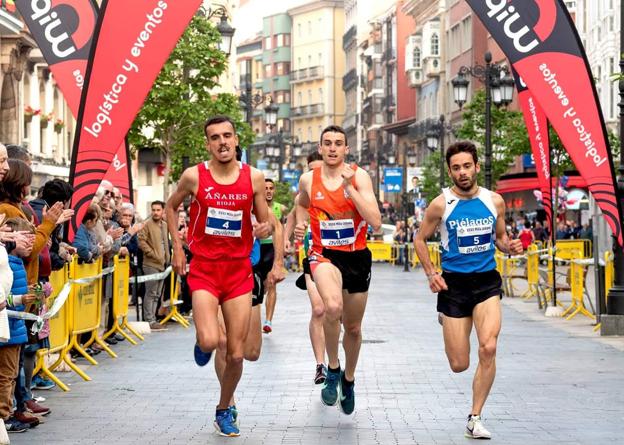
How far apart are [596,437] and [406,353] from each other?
22.4 feet

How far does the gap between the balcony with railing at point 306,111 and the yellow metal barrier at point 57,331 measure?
Result: 522 feet

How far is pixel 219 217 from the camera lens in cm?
1062

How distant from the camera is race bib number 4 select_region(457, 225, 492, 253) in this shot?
426 inches

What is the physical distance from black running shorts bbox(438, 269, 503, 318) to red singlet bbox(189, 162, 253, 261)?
4.62ft

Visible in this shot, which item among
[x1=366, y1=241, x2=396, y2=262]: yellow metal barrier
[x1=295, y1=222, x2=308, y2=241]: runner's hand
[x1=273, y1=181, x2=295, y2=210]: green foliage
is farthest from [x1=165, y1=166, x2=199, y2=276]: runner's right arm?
[x1=273, y1=181, x2=295, y2=210]: green foliage

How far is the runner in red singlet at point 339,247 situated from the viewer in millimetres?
11719

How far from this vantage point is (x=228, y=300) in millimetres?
10633

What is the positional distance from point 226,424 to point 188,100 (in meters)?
33.4

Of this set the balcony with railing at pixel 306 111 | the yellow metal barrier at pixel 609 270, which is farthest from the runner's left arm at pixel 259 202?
the balcony with railing at pixel 306 111

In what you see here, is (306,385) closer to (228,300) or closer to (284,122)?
(228,300)

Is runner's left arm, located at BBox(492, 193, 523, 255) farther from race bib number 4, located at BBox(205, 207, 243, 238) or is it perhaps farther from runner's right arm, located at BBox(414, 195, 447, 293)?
race bib number 4, located at BBox(205, 207, 243, 238)

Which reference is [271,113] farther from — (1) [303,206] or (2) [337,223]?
(2) [337,223]

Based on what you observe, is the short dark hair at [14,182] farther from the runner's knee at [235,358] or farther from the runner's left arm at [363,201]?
the runner's left arm at [363,201]

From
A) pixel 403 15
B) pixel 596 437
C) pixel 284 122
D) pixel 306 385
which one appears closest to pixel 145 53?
pixel 306 385
